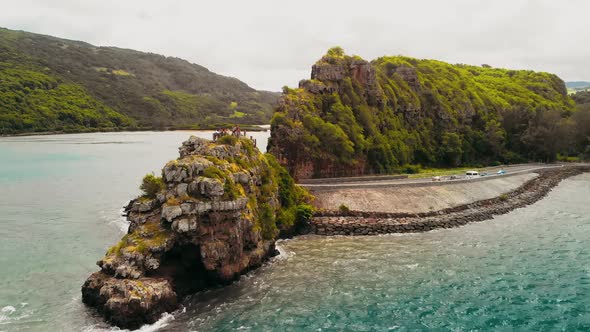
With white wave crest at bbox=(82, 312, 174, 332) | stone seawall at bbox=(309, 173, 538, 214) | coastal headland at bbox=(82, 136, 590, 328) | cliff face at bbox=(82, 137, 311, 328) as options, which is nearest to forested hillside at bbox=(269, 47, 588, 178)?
stone seawall at bbox=(309, 173, 538, 214)

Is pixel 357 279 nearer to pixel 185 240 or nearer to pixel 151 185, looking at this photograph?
pixel 185 240

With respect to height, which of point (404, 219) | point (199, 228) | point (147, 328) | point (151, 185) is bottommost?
point (147, 328)

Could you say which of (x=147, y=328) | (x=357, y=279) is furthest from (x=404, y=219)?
(x=147, y=328)

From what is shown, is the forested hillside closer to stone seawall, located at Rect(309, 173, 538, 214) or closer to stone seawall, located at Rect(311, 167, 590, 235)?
stone seawall, located at Rect(309, 173, 538, 214)

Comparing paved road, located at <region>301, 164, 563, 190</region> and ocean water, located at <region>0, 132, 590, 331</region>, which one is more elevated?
paved road, located at <region>301, 164, 563, 190</region>

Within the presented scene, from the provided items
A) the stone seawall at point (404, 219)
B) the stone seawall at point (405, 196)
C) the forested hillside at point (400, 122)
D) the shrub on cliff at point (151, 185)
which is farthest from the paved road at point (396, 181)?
the shrub on cliff at point (151, 185)

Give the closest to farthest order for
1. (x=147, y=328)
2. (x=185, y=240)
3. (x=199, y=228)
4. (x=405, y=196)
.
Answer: (x=147, y=328) < (x=185, y=240) < (x=199, y=228) < (x=405, y=196)

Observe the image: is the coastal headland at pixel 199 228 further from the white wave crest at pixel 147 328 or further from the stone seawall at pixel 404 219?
the white wave crest at pixel 147 328
